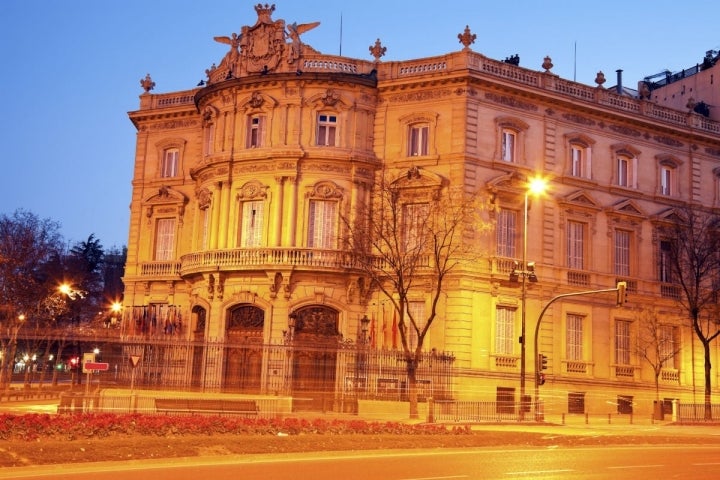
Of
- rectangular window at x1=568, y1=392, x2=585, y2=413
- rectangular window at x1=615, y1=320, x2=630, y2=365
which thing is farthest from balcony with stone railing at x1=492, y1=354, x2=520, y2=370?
rectangular window at x1=615, y1=320, x2=630, y2=365

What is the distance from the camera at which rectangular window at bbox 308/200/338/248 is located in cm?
4569

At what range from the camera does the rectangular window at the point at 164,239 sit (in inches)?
2052

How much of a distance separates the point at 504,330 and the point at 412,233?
20.8 ft

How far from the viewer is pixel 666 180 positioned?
51281mm

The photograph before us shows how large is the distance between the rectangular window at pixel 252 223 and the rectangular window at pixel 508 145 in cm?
1198

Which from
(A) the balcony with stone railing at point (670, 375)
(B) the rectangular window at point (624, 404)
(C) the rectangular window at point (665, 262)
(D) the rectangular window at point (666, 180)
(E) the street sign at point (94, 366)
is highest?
(D) the rectangular window at point (666, 180)

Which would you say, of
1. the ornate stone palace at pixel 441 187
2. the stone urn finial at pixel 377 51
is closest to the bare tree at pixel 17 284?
the ornate stone palace at pixel 441 187

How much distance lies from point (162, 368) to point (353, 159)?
47.1 ft

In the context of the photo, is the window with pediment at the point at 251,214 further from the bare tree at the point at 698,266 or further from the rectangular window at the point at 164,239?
the bare tree at the point at 698,266

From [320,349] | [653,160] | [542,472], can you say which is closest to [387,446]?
[542,472]

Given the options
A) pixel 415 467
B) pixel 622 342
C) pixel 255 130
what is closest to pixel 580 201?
pixel 622 342

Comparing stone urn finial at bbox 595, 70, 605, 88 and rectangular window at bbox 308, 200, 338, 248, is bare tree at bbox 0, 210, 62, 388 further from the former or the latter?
stone urn finial at bbox 595, 70, 605, 88

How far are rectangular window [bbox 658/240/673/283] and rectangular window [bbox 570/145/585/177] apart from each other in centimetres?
636

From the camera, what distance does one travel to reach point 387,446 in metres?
24.2
